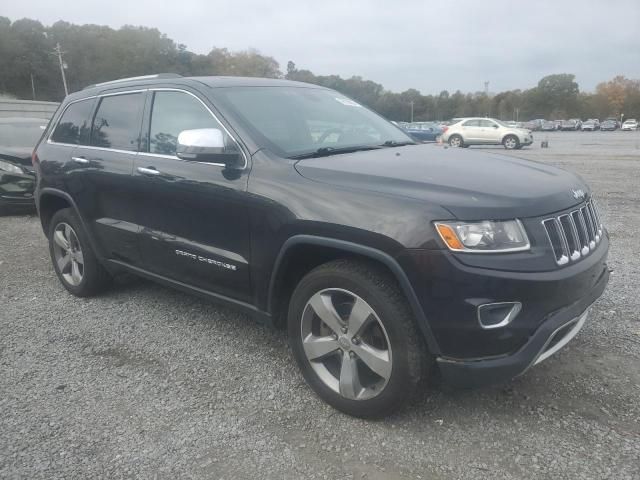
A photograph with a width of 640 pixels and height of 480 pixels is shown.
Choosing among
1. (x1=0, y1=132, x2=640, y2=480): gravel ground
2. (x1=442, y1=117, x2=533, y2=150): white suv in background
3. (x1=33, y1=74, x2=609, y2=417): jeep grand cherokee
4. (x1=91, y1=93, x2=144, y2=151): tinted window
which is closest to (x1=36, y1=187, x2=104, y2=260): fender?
(x1=33, y1=74, x2=609, y2=417): jeep grand cherokee

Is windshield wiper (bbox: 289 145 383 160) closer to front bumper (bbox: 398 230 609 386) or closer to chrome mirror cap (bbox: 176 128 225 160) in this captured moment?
chrome mirror cap (bbox: 176 128 225 160)

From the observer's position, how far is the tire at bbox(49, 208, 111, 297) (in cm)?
449

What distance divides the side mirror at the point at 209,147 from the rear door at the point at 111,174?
93 centimetres

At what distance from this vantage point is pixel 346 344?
2744mm

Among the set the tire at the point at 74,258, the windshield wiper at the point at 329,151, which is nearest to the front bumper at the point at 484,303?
the windshield wiper at the point at 329,151

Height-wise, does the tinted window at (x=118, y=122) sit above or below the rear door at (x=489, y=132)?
below

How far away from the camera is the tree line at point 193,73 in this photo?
78312 mm

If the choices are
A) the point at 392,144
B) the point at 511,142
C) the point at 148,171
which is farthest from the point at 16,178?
the point at 511,142

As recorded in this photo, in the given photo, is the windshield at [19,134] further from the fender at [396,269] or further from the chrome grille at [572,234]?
the chrome grille at [572,234]

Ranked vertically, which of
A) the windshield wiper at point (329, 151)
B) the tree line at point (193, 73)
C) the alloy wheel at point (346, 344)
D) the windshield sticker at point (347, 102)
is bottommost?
the alloy wheel at point (346, 344)

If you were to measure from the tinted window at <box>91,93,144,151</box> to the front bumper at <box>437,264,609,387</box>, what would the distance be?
2725 millimetres

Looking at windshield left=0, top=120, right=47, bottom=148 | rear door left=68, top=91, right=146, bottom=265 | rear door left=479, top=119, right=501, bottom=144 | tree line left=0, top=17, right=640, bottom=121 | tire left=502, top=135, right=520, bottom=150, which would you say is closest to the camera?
rear door left=68, top=91, right=146, bottom=265

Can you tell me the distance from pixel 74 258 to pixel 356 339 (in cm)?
312

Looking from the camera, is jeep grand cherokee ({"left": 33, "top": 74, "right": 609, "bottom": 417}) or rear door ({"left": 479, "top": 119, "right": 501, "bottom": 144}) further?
rear door ({"left": 479, "top": 119, "right": 501, "bottom": 144})
